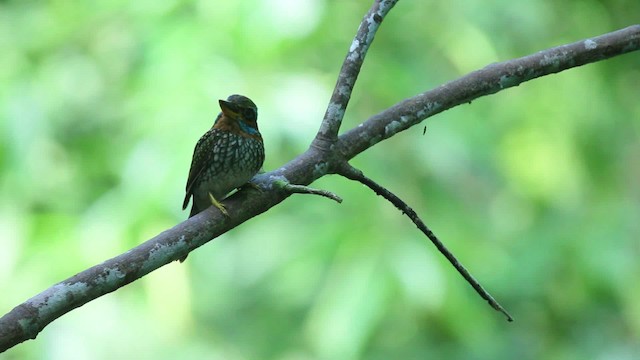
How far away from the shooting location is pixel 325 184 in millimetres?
5691

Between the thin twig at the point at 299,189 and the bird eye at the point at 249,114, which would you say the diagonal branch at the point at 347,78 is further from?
the bird eye at the point at 249,114

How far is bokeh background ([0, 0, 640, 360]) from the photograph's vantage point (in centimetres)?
519

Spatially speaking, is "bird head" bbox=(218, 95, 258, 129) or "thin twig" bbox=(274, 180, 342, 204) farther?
"bird head" bbox=(218, 95, 258, 129)

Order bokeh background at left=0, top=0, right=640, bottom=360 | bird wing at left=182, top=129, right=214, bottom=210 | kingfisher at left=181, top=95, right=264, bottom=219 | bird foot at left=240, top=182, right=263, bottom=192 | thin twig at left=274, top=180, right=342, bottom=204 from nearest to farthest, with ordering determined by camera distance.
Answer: thin twig at left=274, top=180, right=342, bottom=204
bird foot at left=240, top=182, right=263, bottom=192
kingfisher at left=181, top=95, right=264, bottom=219
bird wing at left=182, top=129, right=214, bottom=210
bokeh background at left=0, top=0, right=640, bottom=360

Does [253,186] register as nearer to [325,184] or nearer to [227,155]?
[227,155]

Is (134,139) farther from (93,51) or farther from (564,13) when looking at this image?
(564,13)

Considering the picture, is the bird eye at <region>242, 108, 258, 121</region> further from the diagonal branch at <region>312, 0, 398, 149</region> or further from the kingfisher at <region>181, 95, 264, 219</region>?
the diagonal branch at <region>312, 0, 398, 149</region>

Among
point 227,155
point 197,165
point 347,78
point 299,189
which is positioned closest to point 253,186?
point 299,189

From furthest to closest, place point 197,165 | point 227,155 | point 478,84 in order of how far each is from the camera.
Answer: point 197,165, point 227,155, point 478,84

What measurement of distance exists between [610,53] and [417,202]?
2.94 metres

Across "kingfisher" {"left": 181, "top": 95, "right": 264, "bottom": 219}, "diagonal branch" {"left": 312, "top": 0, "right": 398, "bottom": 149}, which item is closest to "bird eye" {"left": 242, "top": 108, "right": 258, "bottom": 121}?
"kingfisher" {"left": 181, "top": 95, "right": 264, "bottom": 219}

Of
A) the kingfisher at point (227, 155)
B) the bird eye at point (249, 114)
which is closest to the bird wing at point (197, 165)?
the kingfisher at point (227, 155)

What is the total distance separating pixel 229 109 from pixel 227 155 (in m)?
0.22

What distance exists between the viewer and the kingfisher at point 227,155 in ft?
10.2
